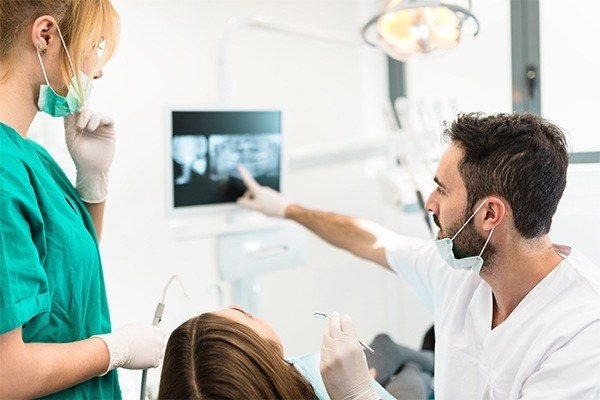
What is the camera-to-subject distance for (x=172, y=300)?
1973 millimetres

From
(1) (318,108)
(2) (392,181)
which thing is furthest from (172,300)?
(1) (318,108)

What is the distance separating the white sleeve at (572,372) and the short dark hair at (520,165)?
0.84 feet

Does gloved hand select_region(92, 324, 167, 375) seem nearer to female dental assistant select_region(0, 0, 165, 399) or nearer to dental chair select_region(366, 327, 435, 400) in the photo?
female dental assistant select_region(0, 0, 165, 399)

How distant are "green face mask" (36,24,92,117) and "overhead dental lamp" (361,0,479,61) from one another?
880 mm

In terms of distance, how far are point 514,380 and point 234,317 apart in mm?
627

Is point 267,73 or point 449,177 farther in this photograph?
point 267,73

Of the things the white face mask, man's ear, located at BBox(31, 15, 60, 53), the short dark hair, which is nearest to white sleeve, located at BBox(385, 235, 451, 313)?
the white face mask

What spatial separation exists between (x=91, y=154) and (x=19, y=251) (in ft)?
1.69

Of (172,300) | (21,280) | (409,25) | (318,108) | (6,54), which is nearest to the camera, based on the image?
(21,280)

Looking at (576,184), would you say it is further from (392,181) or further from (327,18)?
(327,18)

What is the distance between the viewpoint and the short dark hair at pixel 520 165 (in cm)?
138

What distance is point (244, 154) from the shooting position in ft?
6.85

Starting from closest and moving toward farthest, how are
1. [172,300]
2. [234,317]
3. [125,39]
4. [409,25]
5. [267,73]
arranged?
1. [234,317]
2. [409,25]
3. [172,300]
4. [125,39]
5. [267,73]

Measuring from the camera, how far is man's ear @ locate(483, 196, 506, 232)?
1.40 meters
